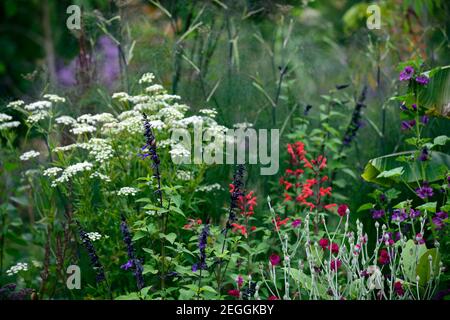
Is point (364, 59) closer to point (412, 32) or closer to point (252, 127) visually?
point (412, 32)

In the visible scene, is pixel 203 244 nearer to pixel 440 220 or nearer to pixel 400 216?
pixel 400 216

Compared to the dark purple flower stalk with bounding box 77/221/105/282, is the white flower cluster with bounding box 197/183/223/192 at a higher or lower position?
higher

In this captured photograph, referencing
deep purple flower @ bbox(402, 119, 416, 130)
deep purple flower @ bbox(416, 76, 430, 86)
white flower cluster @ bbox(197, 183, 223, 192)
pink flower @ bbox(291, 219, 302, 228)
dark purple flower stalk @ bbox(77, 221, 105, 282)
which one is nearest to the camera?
dark purple flower stalk @ bbox(77, 221, 105, 282)

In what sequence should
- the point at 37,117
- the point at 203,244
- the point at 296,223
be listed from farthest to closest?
the point at 37,117
the point at 296,223
the point at 203,244

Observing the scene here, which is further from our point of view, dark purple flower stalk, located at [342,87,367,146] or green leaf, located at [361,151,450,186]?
dark purple flower stalk, located at [342,87,367,146]

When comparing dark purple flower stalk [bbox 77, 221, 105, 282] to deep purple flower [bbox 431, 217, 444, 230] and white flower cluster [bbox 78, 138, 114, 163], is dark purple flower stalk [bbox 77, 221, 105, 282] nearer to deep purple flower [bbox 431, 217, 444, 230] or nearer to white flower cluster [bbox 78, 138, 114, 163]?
white flower cluster [bbox 78, 138, 114, 163]

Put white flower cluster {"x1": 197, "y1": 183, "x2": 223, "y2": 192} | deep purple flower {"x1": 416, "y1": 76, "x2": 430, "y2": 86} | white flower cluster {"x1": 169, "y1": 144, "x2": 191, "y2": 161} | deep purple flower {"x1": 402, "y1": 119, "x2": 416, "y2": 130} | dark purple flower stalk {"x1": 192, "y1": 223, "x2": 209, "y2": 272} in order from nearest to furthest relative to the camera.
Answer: dark purple flower stalk {"x1": 192, "y1": 223, "x2": 209, "y2": 272} → white flower cluster {"x1": 169, "y1": 144, "x2": 191, "y2": 161} → deep purple flower {"x1": 416, "y1": 76, "x2": 430, "y2": 86} → white flower cluster {"x1": 197, "y1": 183, "x2": 223, "y2": 192} → deep purple flower {"x1": 402, "y1": 119, "x2": 416, "y2": 130}

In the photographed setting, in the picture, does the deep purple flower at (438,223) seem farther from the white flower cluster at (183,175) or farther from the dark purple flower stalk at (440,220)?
the white flower cluster at (183,175)

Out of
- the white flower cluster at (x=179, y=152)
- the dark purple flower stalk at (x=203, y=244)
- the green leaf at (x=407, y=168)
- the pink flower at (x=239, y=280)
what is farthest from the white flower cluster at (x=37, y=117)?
the green leaf at (x=407, y=168)

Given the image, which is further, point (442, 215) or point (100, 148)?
point (100, 148)

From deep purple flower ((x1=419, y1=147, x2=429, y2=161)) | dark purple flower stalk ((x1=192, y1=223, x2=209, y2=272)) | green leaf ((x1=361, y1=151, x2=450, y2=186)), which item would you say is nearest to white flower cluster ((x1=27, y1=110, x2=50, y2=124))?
dark purple flower stalk ((x1=192, y1=223, x2=209, y2=272))

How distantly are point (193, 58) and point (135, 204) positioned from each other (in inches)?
64.7

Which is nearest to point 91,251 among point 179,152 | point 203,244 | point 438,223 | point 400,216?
point 203,244
